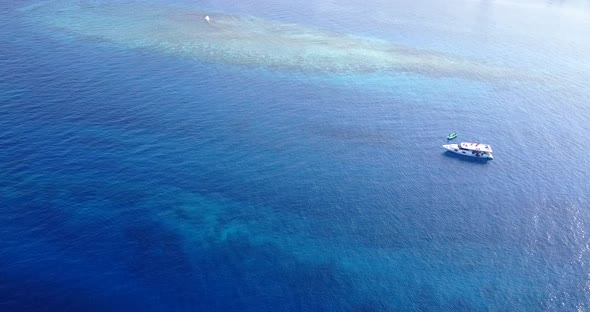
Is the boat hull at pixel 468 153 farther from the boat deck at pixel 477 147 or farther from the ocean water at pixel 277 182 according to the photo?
the ocean water at pixel 277 182

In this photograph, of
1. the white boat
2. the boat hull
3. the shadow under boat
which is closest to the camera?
the white boat

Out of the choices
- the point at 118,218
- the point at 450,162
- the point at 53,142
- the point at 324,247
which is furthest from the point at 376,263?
the point at 53,142

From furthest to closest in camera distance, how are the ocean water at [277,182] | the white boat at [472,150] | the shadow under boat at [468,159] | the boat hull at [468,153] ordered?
the shadow under boat at [468,159]
the boat hull at [468,153]
the white boat at [472,150]
the ocean water at [277,182]

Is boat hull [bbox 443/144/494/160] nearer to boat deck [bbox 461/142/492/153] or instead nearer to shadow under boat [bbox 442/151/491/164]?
shadow under boat [bbox 442/151/491/164]

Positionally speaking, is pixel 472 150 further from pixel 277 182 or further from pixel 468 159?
pixel 277 182

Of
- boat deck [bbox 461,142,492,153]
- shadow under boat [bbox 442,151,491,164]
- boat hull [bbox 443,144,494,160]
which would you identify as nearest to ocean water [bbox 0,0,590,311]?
shadow under boat [bbox 442,151,491,164]

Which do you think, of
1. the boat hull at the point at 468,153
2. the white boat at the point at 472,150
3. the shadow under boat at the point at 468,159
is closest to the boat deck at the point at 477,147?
the white boat at the point at 472,150

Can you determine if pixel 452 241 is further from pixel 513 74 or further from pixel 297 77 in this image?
pixel 513 74
